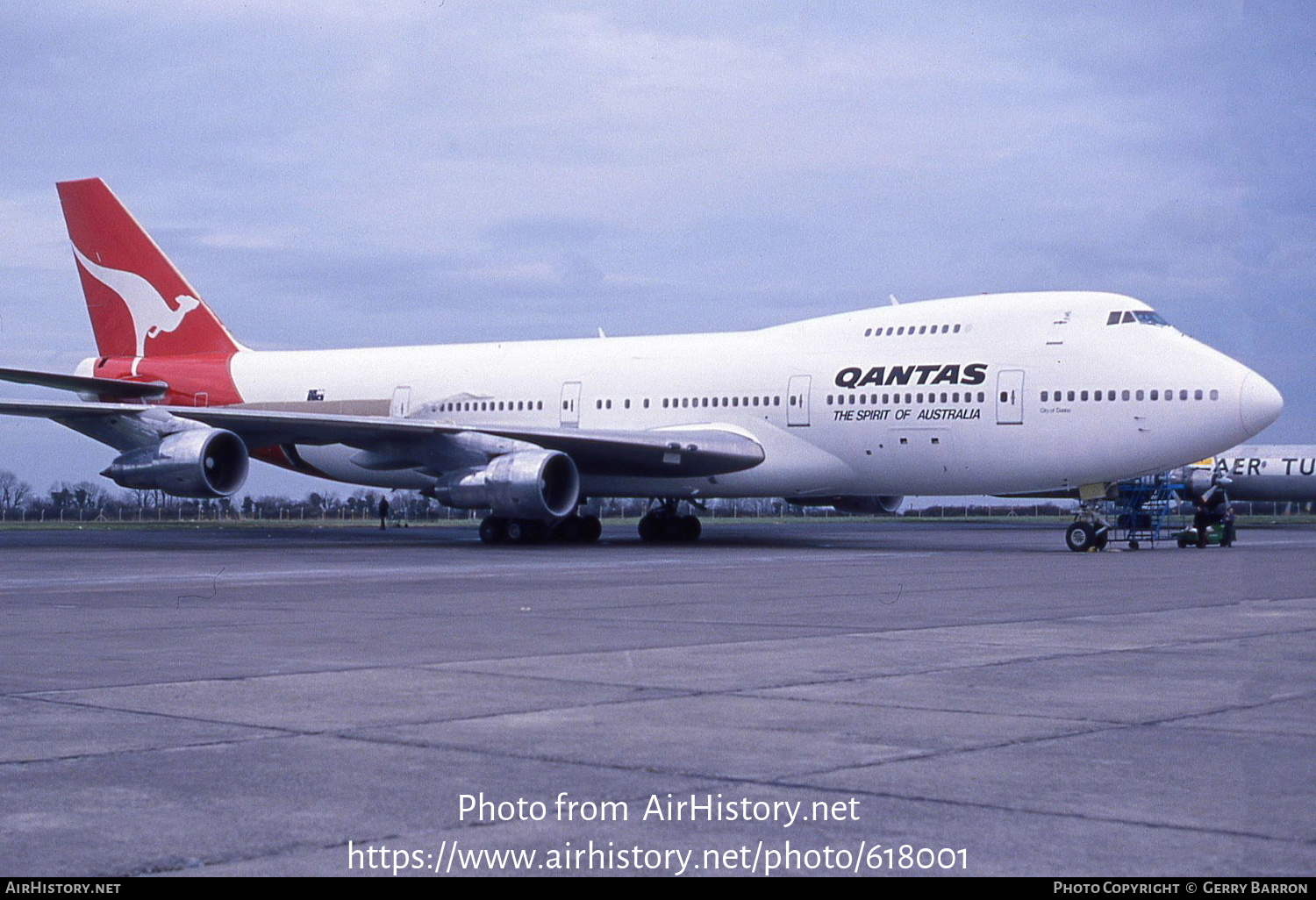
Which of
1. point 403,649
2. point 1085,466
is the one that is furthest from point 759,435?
point 403,649

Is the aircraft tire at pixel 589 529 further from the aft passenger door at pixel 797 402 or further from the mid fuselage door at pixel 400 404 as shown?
the aft passenger door at pixel 797 402

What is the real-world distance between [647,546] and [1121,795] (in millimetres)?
23295

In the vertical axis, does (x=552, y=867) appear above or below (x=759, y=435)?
below

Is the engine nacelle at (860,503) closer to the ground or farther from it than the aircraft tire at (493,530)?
farther from it

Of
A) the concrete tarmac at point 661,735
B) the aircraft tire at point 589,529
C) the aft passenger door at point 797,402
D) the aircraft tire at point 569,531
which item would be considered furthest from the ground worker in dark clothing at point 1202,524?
the concrete tarmac at point 661,735

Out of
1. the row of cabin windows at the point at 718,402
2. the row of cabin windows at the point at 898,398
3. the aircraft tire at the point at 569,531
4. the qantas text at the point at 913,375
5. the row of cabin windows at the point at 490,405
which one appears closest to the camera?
the row of cabin windows at the point at 898,398

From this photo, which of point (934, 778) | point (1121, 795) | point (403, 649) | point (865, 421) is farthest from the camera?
point (865, 421)

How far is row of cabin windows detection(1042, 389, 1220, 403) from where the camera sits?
23.5m

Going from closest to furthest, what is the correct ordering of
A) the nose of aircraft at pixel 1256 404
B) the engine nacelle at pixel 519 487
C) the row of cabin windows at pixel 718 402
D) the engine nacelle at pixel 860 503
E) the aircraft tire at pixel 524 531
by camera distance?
the nose of aircraft at pixel 1256 404 → the engine nacelle at pixel 519 487 → the row of cabin windows at pixel 718 402 → the aircraft tire at pixel 524 531 → the engine nacelle at pixel 860 503

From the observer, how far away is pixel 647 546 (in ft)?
91.6

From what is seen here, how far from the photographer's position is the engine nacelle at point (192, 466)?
25.5 m

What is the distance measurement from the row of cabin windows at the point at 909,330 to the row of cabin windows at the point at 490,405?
24.1ft

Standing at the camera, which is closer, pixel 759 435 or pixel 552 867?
pixel 552 867
